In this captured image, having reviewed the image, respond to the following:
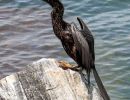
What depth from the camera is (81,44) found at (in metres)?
5.04

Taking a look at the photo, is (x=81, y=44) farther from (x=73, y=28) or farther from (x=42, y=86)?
(x=42, y=86)

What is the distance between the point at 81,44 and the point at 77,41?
6 centimetres

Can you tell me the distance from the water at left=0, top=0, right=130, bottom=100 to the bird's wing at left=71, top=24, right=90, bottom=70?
7.71ft

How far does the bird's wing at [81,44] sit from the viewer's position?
502cm

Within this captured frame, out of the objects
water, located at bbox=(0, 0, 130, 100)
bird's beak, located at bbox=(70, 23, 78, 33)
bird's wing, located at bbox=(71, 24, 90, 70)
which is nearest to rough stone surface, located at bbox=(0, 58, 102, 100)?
bird's wing, located at bbox=(71, 24, 90, 70)

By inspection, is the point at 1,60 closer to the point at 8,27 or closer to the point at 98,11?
the point at 8,27

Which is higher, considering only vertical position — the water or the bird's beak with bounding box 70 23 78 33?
the bird's beak with bounding box 70 23 78 33

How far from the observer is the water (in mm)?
8031

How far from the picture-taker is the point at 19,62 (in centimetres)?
849

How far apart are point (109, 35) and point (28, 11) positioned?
2.63 m

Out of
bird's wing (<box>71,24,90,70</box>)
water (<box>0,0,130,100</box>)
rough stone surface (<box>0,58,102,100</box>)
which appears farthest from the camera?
water (<box>0,0,130,100</box>)

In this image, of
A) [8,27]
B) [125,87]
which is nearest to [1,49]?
[8,27]

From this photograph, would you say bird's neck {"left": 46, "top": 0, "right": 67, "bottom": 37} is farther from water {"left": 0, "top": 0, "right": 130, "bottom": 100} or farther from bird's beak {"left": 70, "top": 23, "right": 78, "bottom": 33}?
water {"left": 0, "top": 0, "right": 130, "bottom": 100}

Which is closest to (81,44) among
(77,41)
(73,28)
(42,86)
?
(77,41)
